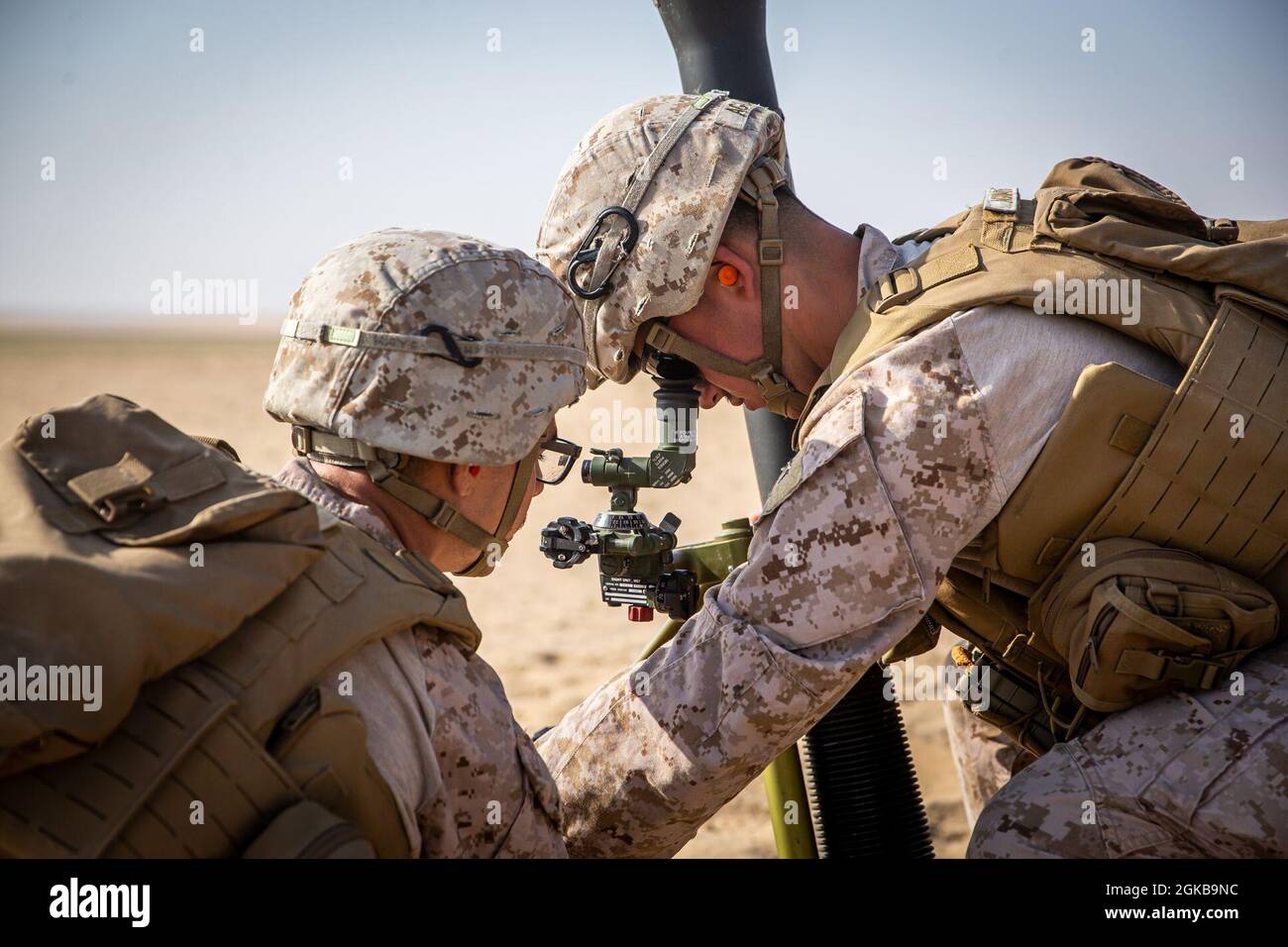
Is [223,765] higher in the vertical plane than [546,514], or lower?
higher

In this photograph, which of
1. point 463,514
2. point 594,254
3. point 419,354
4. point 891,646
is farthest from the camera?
point 594,254

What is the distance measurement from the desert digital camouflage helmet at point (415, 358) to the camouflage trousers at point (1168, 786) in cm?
154

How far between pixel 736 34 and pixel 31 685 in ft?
10.9

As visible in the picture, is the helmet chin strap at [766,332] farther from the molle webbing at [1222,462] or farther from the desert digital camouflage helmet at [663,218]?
the molle webbing at [1222,462]

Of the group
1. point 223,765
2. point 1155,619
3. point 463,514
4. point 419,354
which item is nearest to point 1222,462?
point 1155,619

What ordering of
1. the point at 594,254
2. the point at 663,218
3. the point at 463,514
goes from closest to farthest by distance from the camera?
the point at 463,514 < the point at 663,218 < the point at 594,254

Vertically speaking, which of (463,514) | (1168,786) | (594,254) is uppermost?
(594,254)

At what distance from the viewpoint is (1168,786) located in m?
3.10

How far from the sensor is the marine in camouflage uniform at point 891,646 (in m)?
3.12

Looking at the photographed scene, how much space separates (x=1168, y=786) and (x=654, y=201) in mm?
2122

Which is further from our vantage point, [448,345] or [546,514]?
[546,514]

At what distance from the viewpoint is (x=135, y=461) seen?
88.0 inches

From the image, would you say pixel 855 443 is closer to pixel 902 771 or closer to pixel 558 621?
pixel 902 771

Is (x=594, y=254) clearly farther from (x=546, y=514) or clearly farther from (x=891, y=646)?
(x=546, y=514)
